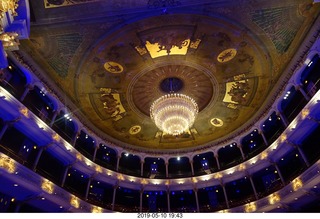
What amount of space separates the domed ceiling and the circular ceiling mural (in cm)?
5

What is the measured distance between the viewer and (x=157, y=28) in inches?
438

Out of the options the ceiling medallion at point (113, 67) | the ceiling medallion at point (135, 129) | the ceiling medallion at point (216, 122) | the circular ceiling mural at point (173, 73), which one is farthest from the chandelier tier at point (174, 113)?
the ceiling medallion at point (135, 129)

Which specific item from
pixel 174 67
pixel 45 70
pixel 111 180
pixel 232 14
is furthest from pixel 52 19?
pixel 111 180

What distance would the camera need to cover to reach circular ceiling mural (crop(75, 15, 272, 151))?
37.0 ft

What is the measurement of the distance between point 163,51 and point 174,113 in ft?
10.8

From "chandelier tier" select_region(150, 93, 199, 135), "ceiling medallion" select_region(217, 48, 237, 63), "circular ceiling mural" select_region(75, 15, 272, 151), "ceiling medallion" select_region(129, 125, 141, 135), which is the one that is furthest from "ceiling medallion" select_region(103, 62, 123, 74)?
"ceiling medallion" select_region(217, 48, 237, 63)

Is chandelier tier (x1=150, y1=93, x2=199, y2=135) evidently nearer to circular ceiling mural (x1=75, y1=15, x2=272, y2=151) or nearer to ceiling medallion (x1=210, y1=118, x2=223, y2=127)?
circular ceiling mural (x1=75, y1=15, x2=272, y2=151)

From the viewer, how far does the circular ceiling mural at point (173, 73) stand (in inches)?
444

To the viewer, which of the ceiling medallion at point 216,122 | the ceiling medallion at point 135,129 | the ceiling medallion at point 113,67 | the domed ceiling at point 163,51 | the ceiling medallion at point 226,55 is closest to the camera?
the domed ceiling at point 163,51

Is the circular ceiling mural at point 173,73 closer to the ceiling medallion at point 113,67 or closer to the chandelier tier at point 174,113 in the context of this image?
the ceiling medallion at point 113,67

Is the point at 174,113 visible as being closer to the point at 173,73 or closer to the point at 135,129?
the point at 173,73

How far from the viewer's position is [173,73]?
13.5 metres

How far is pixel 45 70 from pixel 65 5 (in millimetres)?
4006

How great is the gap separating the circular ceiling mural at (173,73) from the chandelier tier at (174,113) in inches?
90.3
